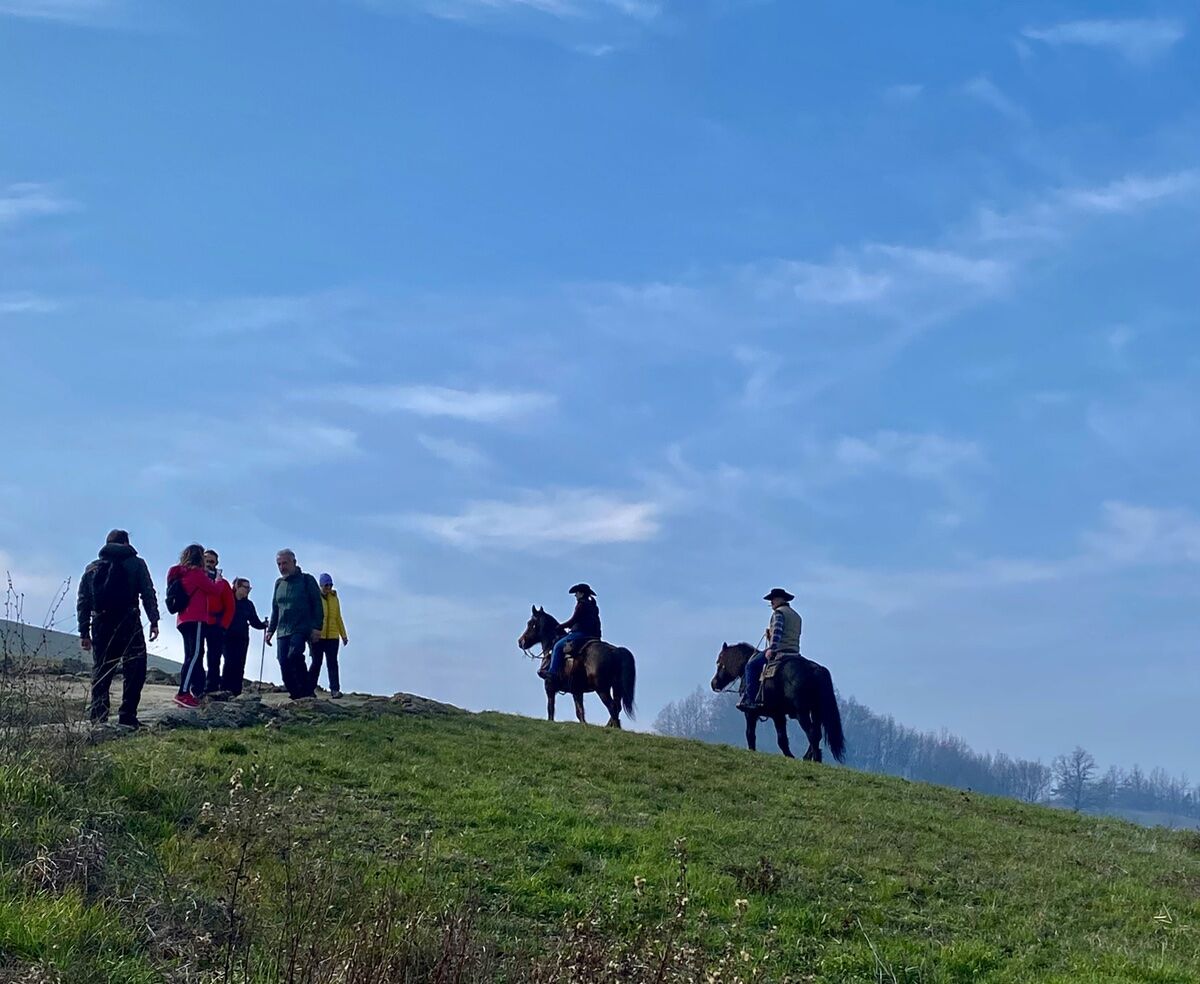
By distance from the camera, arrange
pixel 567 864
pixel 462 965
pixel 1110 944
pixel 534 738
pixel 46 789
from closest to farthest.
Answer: pixel 462 965 → pixel 46 789 → pixel 1110 944 → pixel 567 864 → pixel 534 738

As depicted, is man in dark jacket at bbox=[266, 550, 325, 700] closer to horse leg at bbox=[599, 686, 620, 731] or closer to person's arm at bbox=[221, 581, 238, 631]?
person's arm at bbox=[221, 581, 238, 631]

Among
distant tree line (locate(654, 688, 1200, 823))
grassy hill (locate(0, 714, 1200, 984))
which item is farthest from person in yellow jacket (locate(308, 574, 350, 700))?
distant tree line (locate(654, 688, 1200, 823))

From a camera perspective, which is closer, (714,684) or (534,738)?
(534,738)

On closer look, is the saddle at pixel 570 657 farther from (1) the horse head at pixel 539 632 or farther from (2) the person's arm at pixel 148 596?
(2) the person's arm at pixel 148 596

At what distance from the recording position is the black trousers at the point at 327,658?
19650mm

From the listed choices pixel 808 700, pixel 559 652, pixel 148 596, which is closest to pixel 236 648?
pixel 148 596

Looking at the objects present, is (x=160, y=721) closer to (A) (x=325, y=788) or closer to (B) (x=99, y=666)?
(B) (x=99, y=666)

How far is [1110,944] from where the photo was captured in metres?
9.73

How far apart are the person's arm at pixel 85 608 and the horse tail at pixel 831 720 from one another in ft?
38.2

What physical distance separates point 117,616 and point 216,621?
12.4 ft

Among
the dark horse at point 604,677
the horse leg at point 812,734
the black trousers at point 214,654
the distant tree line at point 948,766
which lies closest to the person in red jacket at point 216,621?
the black trousers at point 214,654

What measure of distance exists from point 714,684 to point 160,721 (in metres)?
13.2

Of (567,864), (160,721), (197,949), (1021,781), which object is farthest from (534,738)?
(1021,781)

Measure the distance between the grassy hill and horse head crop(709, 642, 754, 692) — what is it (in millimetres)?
9427
